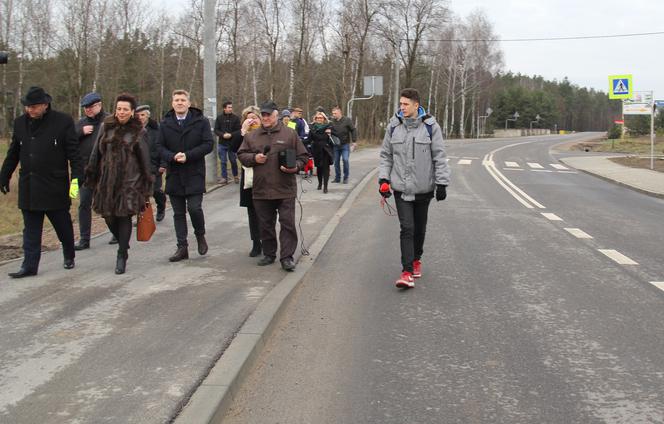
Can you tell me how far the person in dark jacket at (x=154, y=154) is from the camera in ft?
Result: 24.2

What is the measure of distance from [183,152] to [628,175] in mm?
18851

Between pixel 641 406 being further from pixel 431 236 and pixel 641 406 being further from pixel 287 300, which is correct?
pixel 431 236

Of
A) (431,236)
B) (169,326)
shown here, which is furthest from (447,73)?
(169,326)

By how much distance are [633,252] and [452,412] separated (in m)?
5.84

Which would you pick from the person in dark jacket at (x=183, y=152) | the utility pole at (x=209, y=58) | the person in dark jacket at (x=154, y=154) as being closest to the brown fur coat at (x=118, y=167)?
the person in dark jacket at (x=154, y=154)

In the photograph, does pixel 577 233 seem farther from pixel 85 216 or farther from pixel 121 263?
pixel 85 216

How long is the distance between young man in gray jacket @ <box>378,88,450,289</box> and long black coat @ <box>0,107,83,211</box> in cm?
318

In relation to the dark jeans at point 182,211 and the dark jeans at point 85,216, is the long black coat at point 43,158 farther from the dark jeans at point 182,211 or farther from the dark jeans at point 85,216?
the dark jeans at point 85,216

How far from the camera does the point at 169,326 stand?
498 cm

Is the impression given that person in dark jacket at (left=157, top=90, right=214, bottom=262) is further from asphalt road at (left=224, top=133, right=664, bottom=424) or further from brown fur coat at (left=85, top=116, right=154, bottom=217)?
asphalt road at (left=224, top=133, right=664, bottom=424)

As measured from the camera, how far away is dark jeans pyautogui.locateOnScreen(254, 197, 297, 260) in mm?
6992

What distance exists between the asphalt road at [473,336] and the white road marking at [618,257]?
0.04 m

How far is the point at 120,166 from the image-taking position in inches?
261

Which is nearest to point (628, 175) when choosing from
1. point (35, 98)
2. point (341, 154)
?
point (341, 154)
